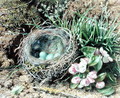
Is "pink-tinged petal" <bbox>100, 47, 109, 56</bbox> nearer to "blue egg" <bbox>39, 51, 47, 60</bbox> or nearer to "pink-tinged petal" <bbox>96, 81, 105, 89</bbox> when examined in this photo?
"pink-tinged petal" <bbox>96, 81, 105, 89</bbox>

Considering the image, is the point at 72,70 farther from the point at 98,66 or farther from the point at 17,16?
the point at 17,16

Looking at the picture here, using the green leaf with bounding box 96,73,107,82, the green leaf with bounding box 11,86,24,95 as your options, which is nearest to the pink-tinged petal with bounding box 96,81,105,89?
the green leaf with bounding box 96,73,107,82

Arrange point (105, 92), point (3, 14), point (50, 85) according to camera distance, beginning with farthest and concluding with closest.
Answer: point (3, 14) < point (50, 85) < point (105, 92)

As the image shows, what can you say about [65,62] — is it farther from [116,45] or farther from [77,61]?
[116,45]

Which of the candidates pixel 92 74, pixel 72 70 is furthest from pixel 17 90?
pixel 92 74

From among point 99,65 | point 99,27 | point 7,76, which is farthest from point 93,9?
point 7,76

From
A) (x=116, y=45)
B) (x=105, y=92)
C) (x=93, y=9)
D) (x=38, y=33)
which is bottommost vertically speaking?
(x=105, y=92)
